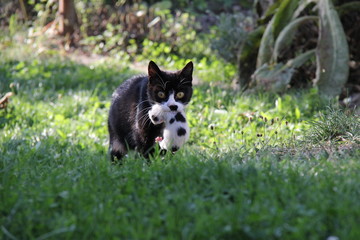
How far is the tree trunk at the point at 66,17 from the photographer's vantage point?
1026cm

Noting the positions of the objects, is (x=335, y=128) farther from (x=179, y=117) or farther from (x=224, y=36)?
(x=224, y=36)

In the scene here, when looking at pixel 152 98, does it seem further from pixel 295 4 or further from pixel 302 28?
pixel 302 28

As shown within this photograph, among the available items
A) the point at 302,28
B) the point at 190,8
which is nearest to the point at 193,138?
the point at 302,28

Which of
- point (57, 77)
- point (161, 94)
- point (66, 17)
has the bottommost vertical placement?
point (66, 17)

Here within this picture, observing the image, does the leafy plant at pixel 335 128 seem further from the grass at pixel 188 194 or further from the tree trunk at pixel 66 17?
the tree trunk at pixel 66 17

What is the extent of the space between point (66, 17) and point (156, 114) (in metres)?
6.96

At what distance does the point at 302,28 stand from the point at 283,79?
131cm

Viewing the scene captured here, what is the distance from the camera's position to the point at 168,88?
4.00 meters

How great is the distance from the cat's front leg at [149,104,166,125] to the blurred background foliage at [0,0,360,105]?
2.06 m

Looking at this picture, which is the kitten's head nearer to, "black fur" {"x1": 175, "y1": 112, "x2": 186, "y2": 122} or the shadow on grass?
"black fur" {"x1": 175, "y1": 112, "x2": 186, "y2": 122}

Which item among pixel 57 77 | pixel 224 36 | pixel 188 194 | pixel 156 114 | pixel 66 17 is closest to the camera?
pixel 188 194

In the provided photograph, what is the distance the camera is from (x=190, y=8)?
39.2 ft

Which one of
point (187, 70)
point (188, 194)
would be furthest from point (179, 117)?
point (188, 194)

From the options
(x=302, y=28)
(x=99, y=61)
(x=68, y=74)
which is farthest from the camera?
(x=99, y=61)
